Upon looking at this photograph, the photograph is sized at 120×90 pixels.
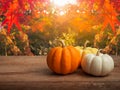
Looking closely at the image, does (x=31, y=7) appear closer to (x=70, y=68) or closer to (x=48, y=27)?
(x=48, y=27)

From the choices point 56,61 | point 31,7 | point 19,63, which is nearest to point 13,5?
point 31,7

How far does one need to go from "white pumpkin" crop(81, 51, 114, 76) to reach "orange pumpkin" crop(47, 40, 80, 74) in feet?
0.17

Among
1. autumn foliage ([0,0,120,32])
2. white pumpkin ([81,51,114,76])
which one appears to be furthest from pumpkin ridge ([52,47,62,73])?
autumn foliage ([0,0,120,32])

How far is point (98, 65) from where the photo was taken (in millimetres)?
1099

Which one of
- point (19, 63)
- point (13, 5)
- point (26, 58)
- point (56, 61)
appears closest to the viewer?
point (56, 61)

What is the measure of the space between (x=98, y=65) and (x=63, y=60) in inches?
5.8

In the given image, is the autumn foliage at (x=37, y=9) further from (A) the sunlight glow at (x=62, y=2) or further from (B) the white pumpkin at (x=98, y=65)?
(B) the white pumpkin at (x=98, y=65)

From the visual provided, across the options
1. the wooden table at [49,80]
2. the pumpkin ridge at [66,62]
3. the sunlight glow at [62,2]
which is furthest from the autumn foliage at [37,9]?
the pumpkin ridge at [66,62]

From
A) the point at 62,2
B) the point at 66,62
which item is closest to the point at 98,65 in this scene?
the point at 66,62

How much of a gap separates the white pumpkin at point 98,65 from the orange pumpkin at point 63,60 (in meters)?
0.05

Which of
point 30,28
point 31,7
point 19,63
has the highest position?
point 31,7

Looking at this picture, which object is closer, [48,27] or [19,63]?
[19,63]

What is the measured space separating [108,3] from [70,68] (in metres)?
1.37

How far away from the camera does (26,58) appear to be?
152cm
